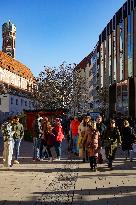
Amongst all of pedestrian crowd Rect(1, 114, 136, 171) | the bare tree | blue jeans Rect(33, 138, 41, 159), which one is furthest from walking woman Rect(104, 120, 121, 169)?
the bare tree

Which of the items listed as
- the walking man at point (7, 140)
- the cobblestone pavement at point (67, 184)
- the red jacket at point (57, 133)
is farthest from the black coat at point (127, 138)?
the walking man at point (7, 140)

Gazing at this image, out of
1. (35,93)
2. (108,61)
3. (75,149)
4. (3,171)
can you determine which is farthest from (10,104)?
(3,171)

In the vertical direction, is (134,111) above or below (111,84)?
below

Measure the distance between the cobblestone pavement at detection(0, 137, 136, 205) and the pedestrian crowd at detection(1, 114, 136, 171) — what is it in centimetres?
51

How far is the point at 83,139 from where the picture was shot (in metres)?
17.3

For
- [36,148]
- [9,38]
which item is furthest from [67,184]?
[9,38]

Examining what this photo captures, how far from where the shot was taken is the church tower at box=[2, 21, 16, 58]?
108875 mm

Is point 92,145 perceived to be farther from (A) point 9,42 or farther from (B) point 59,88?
(A) point 9,42

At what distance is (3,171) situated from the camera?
47.7 ft

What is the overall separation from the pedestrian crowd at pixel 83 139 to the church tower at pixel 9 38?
9020 cm

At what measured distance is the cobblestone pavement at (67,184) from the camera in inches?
371

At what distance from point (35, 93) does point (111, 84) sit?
19.6m

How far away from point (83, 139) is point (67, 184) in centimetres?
559

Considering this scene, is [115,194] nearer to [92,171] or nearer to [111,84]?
[92,171]
